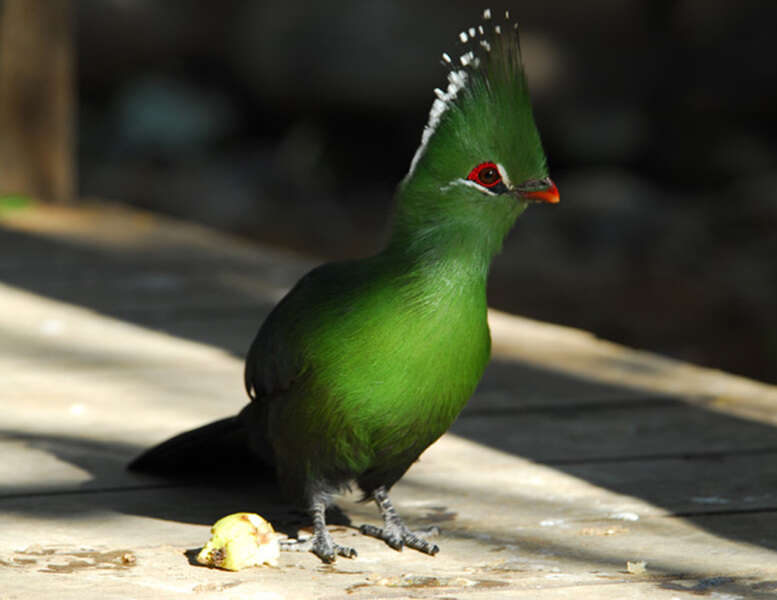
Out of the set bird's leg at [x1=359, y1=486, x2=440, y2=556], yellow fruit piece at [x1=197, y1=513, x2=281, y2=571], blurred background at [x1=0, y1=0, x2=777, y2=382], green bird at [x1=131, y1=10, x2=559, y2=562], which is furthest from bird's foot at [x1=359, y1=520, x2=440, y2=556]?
blurred background at [x1=0, y1=0, x2=777, y2=382]

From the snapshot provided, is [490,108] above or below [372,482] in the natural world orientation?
above

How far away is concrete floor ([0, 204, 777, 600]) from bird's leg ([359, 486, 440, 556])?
1.0 inches

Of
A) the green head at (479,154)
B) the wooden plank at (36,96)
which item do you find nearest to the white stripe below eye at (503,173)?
the green head at (479,154)

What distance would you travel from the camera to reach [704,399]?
3.82 m

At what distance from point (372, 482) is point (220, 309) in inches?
87.5

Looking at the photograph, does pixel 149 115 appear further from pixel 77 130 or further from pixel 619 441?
pixel 619 441

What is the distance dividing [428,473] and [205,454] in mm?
530

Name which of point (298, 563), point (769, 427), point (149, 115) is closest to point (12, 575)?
point (298, 563)

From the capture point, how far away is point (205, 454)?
3.04 m

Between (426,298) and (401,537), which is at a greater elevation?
(426,298)

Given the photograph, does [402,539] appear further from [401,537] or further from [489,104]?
[489,104]

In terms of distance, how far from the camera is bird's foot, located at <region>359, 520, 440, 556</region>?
2.68m

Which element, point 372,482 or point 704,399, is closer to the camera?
point 372,482

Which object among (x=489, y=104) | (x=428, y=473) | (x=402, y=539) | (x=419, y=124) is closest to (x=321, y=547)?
(x=402, y=539)
